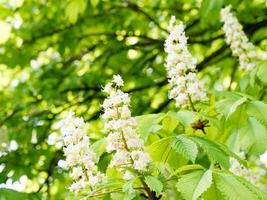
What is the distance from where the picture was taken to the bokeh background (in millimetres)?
5555

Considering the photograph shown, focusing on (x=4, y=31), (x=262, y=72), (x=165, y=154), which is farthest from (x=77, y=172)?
(x=4, y=31)

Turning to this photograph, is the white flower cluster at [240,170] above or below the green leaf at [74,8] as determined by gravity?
below

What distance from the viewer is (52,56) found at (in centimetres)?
689

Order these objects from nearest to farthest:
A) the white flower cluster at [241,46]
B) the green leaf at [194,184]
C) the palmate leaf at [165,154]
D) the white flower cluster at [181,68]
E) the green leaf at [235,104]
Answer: the green leaf at [194,184] < the palmate leaf at [165,154] < the green leaf at [235,104] < the white flower cluster at [181,68] < the white flower cluster at [241,46]

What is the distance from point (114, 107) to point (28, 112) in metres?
3.73

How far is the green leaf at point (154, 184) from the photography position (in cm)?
175

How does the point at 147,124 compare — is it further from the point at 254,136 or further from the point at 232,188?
the point at 254,136

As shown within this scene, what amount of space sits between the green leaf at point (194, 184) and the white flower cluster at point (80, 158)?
31 cm

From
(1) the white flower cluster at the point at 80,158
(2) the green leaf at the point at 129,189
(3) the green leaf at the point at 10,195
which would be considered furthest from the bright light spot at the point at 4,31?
(2) the green leaf at the point at 129,189

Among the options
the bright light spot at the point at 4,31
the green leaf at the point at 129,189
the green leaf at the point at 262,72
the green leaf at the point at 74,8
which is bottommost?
the green leaf at the point at 129,189

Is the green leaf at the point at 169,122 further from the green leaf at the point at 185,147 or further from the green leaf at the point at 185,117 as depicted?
the green leaf at the point at 185,147

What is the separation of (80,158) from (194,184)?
1.34 feet

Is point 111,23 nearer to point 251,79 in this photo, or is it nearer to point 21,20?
point 21,20

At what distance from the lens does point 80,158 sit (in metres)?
1.91
